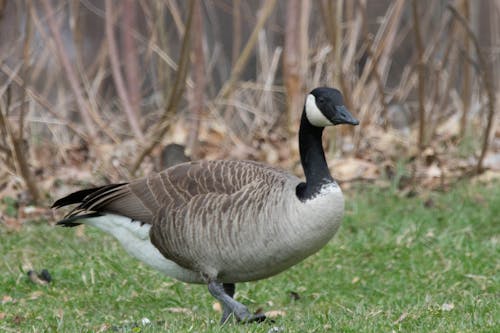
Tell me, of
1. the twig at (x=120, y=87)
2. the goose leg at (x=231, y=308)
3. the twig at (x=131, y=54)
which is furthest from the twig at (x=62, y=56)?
the goose leg at (x=231, y=308)

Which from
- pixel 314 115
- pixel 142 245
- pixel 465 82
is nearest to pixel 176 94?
pixel 142 245

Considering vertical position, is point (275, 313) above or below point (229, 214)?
below

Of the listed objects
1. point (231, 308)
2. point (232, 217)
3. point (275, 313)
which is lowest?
point (275, 313)

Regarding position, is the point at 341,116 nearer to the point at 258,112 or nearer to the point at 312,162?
the point at 312,162

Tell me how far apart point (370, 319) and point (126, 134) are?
543 centimetres

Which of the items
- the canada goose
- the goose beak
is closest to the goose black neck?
the canada goose

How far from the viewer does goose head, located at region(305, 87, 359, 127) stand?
201 inches

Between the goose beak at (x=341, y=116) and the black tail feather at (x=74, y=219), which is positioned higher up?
the goose beak at (x=341, y=116)

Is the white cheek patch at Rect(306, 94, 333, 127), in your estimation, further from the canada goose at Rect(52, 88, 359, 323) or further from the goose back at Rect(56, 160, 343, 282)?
the goose back at Rect(56, 160, 343, 282)

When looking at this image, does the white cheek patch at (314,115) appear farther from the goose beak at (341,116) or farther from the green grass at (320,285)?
the green grass at (320,285)

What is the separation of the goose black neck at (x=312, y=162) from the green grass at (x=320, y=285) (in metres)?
0.68

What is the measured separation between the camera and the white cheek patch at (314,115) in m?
5.23

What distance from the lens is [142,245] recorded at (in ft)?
17.9

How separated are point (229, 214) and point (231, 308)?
1.74ft
